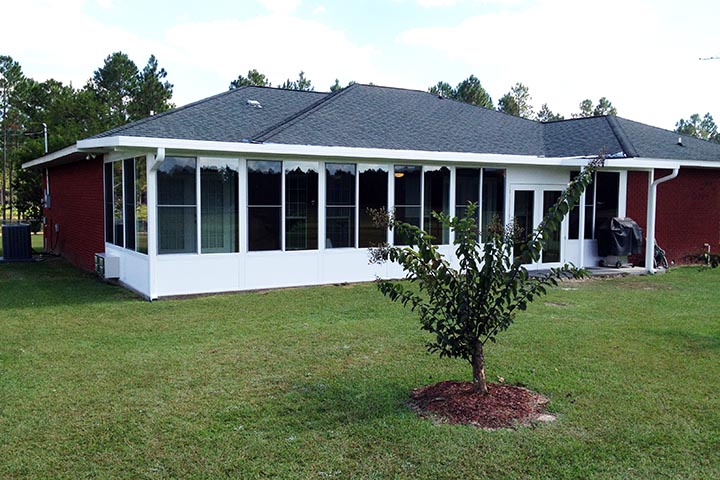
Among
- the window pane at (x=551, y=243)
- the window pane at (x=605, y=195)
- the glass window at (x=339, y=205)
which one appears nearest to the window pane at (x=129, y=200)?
the glass window at (x=339, y=205)

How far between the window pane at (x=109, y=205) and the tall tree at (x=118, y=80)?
2506 cm

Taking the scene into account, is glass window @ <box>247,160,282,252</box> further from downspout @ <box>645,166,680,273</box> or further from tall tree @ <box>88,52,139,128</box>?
tall tree @ <box>88,52,139,128</box>

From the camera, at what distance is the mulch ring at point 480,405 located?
14.3 feet

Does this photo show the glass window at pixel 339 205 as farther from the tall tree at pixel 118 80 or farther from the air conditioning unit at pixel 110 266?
the tall tree at pixel 118 80

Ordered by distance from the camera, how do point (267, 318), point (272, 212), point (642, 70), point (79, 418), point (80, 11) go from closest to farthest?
point (79, 418) < point (267, 318) < point (272, 212) < point (80, 11) < point (642, 70)

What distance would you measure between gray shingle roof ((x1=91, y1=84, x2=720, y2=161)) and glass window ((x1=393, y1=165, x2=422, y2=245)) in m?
0.56

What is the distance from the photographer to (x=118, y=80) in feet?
116

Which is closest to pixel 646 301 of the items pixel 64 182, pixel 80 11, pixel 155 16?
pixel 155 16

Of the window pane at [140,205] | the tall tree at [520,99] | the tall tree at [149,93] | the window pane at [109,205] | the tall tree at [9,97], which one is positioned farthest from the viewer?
the tall tree at [520,99]

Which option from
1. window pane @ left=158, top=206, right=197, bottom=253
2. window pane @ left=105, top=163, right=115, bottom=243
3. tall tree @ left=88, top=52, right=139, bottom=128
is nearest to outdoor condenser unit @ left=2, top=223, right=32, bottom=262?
window pane @ left=105, top=163, right=115, bottom=243

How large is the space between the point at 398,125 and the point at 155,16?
20.6ft

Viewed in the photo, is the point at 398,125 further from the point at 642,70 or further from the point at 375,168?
the point at 642,70

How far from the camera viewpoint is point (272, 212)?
10.3 m

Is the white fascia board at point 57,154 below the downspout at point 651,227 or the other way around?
the other way around
